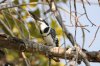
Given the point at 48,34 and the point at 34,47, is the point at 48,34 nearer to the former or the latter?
the point at 48,34

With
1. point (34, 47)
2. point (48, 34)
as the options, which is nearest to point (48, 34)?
point (48, 34)

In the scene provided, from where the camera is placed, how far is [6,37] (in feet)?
5.96

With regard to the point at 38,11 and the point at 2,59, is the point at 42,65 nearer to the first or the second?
the point at 38,11

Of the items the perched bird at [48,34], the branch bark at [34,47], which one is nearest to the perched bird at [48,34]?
the perched bird at [48,34]

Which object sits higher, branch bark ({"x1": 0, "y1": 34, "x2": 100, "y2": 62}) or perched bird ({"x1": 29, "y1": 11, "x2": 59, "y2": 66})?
branch bark ({"x1": 0, "y1": 34, "x2": 100, "y2": 62})

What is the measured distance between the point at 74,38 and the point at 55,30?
1554 mm

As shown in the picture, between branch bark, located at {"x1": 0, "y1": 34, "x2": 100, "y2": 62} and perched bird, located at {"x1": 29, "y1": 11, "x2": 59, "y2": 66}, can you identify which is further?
perched bird, located at {"x1": 29, "y1": 11, "x2": 59, "y2": 66}

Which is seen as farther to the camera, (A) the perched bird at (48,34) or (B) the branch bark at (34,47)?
(A) the perched bird at (48,34)

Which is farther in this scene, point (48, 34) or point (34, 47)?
point (48, 34)

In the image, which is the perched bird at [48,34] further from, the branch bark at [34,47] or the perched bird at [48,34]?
the branch bark at [34,47]

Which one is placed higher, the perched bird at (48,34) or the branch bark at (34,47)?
the branch bark at (34,47)

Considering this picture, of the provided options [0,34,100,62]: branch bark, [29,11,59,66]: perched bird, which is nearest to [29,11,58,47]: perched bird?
[29,11,59,66]: perched bird

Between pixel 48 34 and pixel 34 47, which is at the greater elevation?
pixel 34 47

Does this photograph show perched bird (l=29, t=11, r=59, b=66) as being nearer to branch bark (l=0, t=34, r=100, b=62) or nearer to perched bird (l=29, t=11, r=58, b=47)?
perched bird (l=29, t=11, r=58, b=47)
